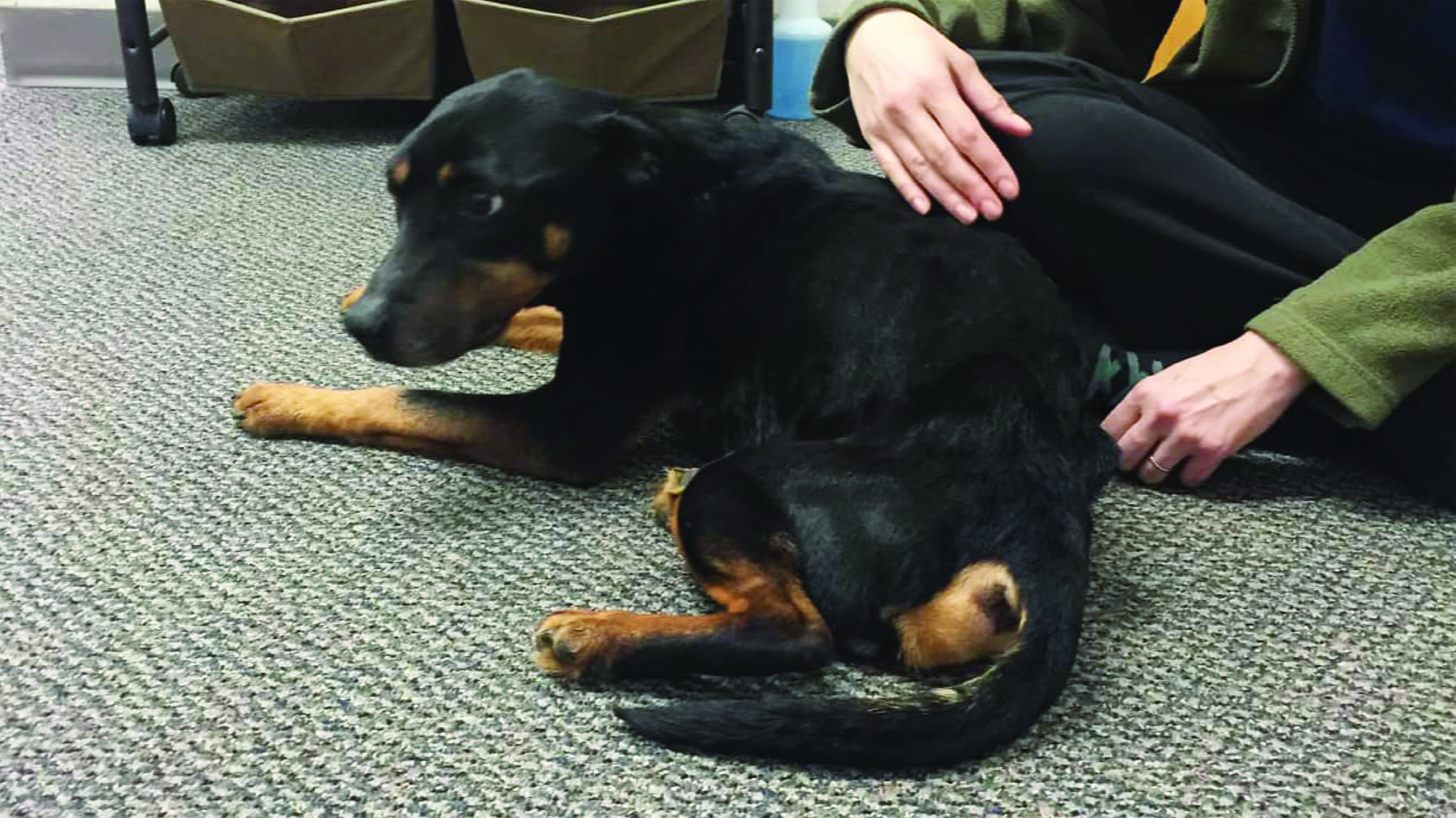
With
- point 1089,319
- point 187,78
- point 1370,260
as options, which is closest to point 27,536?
point 1089,319

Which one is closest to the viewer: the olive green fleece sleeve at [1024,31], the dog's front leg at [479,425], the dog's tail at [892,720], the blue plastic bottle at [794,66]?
the dog's tail at [892,720]

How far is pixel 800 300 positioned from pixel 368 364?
0.58 meters

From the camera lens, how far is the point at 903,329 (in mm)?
1103

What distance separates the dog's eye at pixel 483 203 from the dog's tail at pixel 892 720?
512 millimetres

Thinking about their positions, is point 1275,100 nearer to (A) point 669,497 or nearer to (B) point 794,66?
(A) point 669,497

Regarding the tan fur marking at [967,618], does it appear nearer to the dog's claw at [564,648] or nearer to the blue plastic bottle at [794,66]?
the dog's claw at [564,648]

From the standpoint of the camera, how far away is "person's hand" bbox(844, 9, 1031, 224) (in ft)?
3.90

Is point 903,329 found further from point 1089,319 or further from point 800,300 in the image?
point 1089,319

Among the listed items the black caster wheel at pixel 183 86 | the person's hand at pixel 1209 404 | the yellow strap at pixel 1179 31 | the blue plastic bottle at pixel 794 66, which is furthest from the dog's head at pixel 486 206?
the blue plastic bottle at pixel 794 66

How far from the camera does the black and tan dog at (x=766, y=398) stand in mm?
902

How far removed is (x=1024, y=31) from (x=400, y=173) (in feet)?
2.66

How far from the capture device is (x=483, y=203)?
1.15 metres

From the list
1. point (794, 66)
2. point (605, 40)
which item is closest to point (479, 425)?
point (605, 40)

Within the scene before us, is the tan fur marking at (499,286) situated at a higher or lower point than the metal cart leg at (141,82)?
higher
